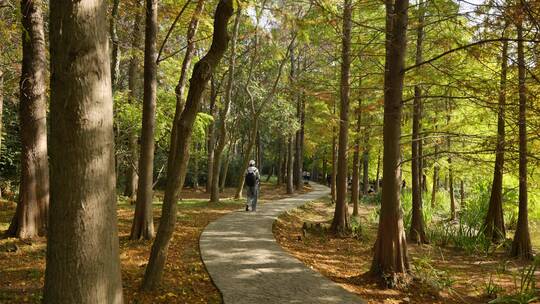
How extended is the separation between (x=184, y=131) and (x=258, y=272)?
2.78 meters

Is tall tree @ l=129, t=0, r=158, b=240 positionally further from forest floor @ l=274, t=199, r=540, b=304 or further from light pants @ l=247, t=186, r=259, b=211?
A: light pants @ l=247, t=186, r=259, b=211

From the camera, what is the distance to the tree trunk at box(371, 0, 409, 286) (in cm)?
661

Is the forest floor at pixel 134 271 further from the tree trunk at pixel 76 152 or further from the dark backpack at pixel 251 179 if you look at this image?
the dark backpack at pixel 251 179

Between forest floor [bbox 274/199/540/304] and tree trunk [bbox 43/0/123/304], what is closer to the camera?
tree trunk [bbox 43/0/123/304]

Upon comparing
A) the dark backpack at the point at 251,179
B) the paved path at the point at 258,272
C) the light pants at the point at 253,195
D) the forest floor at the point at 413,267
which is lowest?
the forest floor at the point at 413,267

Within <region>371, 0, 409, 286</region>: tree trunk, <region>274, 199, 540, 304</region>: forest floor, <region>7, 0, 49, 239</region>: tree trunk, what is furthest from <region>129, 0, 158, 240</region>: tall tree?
<region>371, 0, 409, 286</region>: tree trunk

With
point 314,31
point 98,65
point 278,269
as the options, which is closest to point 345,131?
point 314,31

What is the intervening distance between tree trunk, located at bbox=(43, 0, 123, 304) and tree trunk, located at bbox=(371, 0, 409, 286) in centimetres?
486

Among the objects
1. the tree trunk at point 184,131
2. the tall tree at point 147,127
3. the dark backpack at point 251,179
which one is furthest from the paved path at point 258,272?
the dark backpack at point 251,179

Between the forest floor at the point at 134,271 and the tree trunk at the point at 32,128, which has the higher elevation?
A: the tree trunk at the point at 32,128

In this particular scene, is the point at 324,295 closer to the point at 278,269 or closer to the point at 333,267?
the point at 278,269

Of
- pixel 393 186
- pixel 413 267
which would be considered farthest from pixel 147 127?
pixel 413 267

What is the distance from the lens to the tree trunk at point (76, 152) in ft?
9.48

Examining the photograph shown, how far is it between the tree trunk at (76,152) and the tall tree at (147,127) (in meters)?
5.16
